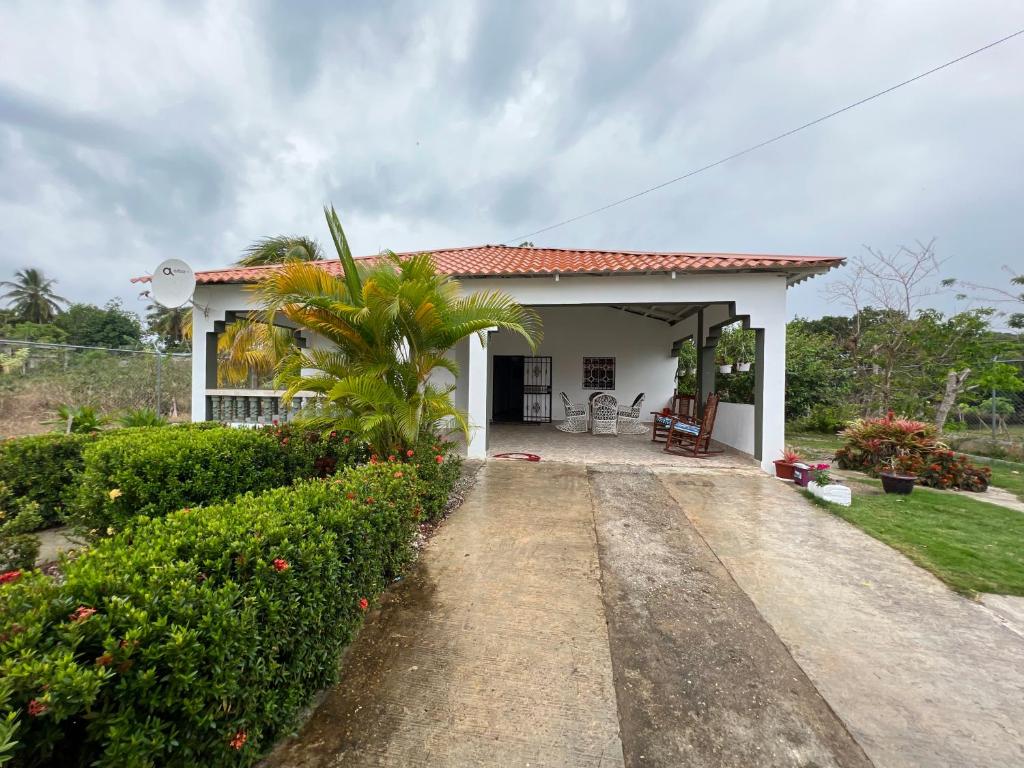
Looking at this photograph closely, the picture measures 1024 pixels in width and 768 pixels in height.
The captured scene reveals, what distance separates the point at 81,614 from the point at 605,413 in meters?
9.05

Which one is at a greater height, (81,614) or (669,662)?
(81,614)

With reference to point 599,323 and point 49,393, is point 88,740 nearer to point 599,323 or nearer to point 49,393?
point 49,393

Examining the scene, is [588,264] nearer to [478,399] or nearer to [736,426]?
[478,399]

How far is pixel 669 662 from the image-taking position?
84.2 inches

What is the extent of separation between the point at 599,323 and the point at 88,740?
11.9 m

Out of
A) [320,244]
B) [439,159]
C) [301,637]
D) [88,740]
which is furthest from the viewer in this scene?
[320,244]

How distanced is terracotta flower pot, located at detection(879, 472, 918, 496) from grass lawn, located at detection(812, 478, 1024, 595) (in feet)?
0.36

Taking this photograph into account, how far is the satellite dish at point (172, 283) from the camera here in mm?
6520

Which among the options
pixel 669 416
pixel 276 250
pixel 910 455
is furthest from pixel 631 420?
pixel 276 250

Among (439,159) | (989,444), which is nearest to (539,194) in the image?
(439,159)

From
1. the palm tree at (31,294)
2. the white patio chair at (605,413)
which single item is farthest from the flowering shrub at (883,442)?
the palm tree at (31,294)

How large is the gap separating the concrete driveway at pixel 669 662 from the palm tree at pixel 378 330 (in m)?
1.31

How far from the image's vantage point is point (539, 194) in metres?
13.5

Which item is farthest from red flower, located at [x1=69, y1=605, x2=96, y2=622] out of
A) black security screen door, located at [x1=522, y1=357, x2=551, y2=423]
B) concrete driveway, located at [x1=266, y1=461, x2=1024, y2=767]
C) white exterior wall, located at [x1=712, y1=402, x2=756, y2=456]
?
black security screen door, located at [x1=522, y1=357, x2=551, y2=423]
